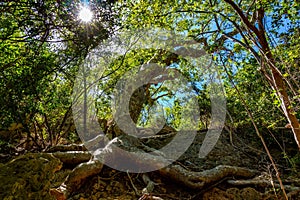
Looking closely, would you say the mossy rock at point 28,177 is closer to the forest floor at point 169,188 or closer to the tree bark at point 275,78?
the forest floor at point 169,188

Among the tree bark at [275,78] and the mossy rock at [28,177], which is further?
the tree bark at [275,78]

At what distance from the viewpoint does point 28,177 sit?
2.07 metres

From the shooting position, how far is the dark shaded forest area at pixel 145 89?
121 inches

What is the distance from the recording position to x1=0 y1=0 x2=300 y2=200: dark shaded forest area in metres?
3.09

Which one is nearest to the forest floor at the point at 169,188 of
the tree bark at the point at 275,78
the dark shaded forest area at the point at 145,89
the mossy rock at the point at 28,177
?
the dark shaded forest area at the point at 145,89

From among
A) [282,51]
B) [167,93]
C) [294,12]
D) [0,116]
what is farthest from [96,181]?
[167,93]

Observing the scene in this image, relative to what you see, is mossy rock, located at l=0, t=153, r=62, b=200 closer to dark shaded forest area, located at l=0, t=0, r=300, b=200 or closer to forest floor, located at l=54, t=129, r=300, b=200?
dark shaded forest area, located at l=0, t=0, r=300, b=200

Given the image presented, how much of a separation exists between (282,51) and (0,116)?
4870 millimetres

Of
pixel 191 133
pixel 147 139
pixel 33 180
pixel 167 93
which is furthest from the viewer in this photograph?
pixel 167 93

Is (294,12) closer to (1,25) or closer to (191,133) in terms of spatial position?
(1,25)

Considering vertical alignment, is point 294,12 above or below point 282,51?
above

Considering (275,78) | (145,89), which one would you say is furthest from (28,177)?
(145,89)

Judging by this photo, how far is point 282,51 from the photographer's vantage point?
2879 mm

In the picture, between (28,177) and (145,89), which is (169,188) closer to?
(28,177)
